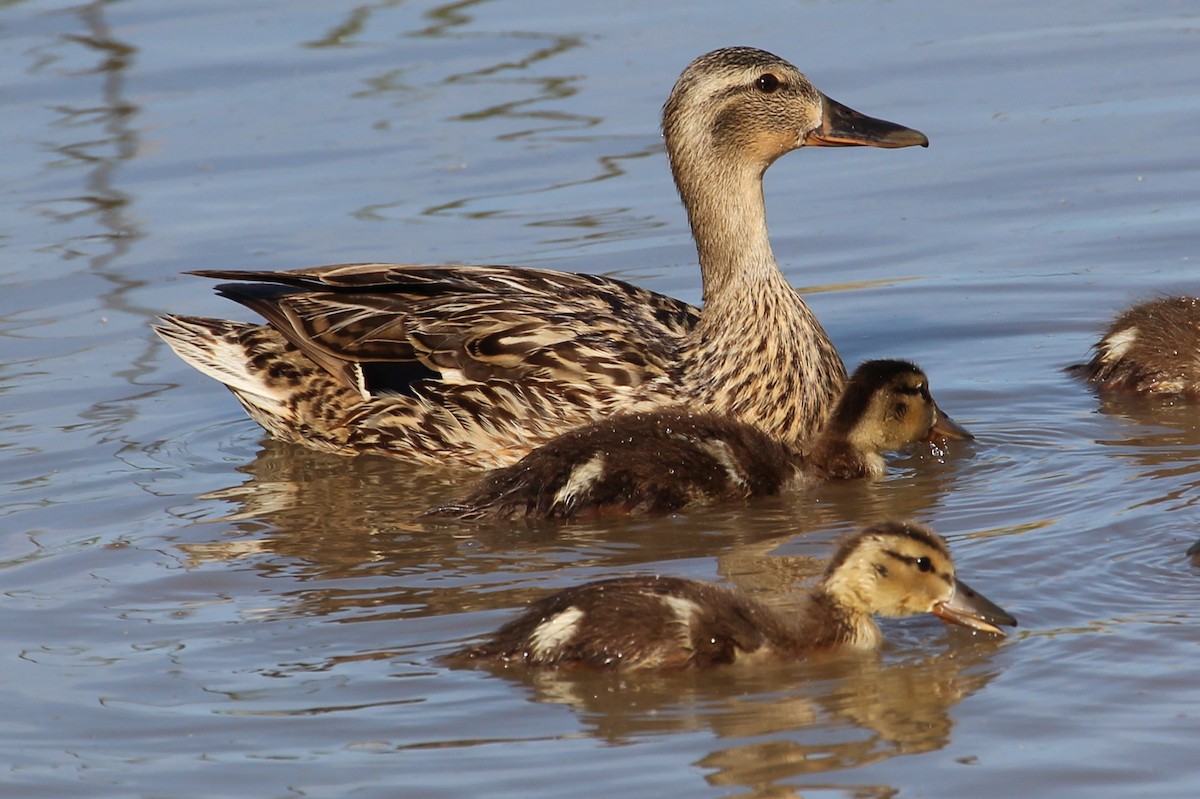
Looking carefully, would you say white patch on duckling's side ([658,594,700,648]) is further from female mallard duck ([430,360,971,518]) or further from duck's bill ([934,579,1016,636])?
female mallard duck ([430,360,971,518])

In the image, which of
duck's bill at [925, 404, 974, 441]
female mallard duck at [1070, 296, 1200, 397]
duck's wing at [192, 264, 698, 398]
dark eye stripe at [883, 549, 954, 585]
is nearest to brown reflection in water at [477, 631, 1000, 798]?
dark eye stripe at [883, 549, 954, 585]

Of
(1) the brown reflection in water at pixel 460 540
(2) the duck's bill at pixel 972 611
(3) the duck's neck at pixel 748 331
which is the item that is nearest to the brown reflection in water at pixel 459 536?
(1) the brown reflection in water at pixel 460 540

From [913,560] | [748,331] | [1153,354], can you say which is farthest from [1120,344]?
[913,560]

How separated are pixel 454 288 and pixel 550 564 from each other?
1830 mm

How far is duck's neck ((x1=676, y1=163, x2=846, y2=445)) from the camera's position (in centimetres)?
785

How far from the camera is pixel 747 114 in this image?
8.09 metres

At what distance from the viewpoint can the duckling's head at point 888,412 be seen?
7.62 metres

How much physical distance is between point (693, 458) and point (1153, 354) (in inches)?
84.8

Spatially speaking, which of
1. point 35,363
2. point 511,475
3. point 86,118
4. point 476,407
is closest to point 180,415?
point 35,363

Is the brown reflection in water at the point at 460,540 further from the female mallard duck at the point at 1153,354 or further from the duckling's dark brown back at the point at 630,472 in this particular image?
the female mallard duck at the point at 1153,354

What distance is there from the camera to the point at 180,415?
8.76 m

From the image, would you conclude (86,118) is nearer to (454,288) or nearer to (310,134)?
(310,134)

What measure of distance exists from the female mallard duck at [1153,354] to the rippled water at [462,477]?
10 cm

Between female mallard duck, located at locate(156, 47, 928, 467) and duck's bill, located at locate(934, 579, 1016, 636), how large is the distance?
81.7 inches
